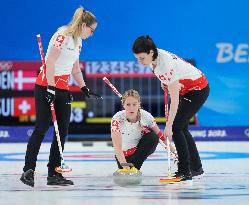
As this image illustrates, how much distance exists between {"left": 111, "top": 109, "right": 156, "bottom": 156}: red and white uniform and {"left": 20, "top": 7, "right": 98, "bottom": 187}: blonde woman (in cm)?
55

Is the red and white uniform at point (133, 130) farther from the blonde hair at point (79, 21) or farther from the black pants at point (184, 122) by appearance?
the blonde hair at point (79, 21)

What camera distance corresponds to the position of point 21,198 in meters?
3.71

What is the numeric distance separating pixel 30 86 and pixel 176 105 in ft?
28.8

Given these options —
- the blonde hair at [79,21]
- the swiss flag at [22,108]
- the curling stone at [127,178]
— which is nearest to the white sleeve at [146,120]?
the curling stone at [127,178]

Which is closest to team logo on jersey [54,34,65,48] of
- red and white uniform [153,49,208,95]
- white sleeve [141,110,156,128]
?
red and white uniform [153,49,208,95]

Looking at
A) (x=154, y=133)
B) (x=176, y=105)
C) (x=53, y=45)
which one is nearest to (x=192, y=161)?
(x=154, y=133)

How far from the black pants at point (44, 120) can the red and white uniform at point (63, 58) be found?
0.06m

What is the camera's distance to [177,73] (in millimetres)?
4582

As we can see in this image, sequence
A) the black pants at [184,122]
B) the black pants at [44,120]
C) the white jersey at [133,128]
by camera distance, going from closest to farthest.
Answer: the black pants at [44,120], the black pants at [184,122], the white jersey at [133,128]

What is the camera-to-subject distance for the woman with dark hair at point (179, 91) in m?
4.44

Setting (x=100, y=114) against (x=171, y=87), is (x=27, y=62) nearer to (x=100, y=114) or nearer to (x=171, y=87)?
(x=100, y=114)

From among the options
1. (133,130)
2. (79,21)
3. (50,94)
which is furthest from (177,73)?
(50,94)

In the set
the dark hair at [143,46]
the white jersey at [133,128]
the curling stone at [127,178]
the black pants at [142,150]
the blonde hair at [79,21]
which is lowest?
the curling stone at [127,178]

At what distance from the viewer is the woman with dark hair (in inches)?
175
